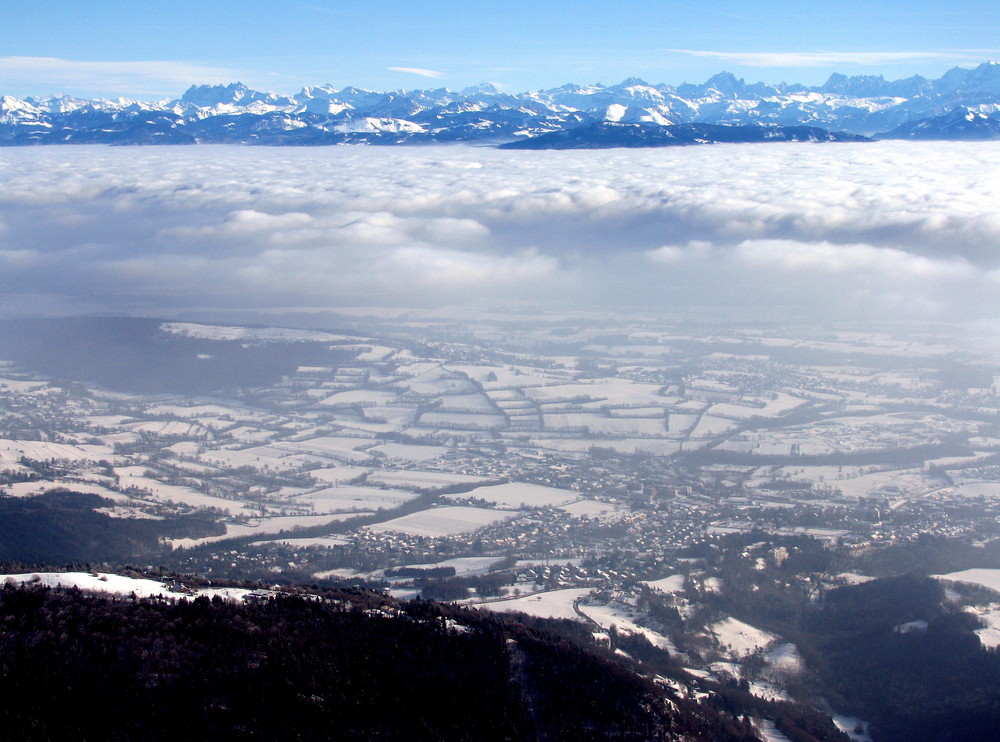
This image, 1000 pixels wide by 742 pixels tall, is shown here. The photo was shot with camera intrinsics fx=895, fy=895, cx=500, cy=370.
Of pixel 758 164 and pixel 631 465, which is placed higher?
pixel 758 164

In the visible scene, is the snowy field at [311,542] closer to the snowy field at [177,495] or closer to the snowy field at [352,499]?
the snowy field at [352,499]

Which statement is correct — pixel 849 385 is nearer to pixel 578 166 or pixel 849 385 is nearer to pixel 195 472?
pixel 195 472

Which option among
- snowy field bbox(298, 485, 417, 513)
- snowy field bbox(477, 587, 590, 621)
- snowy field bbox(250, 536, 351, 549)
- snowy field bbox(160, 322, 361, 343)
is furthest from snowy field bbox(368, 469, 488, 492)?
snowy field bbox(160, 322, 361, 343)

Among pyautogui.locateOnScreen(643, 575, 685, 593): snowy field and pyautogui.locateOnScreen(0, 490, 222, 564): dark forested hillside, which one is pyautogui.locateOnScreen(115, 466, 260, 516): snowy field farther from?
pyautogui.locateOnScreen(643, 575, 685, 593): snowy field

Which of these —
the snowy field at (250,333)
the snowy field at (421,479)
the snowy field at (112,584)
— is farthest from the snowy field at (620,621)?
the snowy field at (250,333)

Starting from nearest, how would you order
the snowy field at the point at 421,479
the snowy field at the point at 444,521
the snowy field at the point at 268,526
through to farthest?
the snowy field at the point at 268,526, the snowy field at the point at 444,521, the snowy field at the point at 421,479

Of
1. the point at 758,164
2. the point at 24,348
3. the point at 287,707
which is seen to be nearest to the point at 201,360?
the point at 24,348
